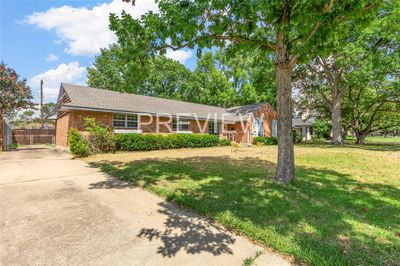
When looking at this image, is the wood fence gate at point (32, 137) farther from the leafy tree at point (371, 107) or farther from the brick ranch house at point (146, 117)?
the leafy tree at point (371, 107)

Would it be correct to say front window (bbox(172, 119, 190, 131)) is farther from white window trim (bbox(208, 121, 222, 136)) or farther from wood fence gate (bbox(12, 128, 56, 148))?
wood fence gate (bbox(12, 128, 56, 148))

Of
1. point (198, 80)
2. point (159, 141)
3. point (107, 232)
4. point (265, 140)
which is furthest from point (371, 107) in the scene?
point (107, 232)

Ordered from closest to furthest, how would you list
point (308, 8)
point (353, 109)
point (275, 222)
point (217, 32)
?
point (275, 222) → point (308, 8) → point (217, 32) → point (353, 109)

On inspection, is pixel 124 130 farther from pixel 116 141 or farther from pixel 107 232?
pixel 107 232

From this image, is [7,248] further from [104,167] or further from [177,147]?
[177,147]

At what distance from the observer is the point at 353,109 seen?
82.8ft

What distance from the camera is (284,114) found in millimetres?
5914

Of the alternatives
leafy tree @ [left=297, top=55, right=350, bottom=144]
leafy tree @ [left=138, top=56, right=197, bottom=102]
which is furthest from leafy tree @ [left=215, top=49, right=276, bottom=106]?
leafy tree @ [left=138, top=56, right=197, bottom=102]

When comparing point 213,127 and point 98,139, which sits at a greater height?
point 213,127

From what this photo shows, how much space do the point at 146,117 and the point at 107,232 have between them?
1387cm

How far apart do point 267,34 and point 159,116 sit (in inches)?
465

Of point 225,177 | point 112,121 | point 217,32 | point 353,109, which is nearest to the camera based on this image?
point 217,32

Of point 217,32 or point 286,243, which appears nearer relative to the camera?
point 286,243

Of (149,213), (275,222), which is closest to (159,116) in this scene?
(149,213)
